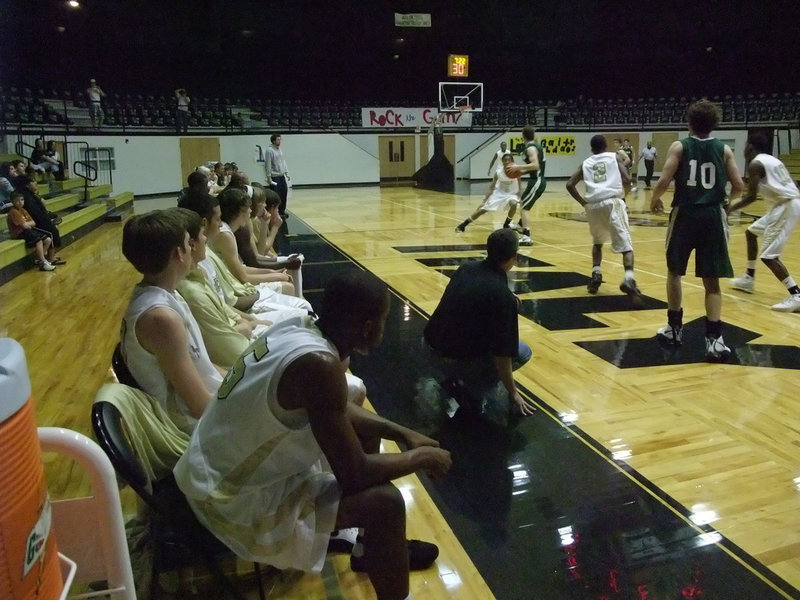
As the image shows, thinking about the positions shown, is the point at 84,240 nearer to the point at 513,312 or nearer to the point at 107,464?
the point at 513,312

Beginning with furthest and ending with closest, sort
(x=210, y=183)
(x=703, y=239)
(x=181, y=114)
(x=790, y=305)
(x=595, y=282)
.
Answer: (x=181, y=114), (x=210, y=183), (x=595, y=282), (x=790, y=305), (x=703, y=239)

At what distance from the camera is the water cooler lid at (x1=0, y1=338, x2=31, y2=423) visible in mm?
1010

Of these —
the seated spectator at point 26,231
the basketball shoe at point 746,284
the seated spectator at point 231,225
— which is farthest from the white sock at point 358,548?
the seated spectator at point 26,231

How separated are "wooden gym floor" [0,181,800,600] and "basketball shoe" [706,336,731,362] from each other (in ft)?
0.29

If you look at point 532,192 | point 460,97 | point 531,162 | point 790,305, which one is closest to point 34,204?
point 531,162

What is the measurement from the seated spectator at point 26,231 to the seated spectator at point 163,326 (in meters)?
6.91

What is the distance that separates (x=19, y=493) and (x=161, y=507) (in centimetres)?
70

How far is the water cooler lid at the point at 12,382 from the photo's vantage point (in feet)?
3.31

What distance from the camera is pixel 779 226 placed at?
612 centimetres

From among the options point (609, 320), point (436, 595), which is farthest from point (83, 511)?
point (609, 320)

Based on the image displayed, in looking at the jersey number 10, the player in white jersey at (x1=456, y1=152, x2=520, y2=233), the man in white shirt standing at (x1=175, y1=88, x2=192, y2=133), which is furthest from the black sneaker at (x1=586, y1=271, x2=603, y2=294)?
the man in white shirt standing at (x1=175, y1=88, x2=192, y2=133)

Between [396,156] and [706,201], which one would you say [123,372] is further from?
[396,156]

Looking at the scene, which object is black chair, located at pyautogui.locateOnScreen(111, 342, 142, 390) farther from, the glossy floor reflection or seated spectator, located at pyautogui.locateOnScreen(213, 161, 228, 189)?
seated spectator, located at pyautogui.locateOnScreen(213, 161, 228, 189)

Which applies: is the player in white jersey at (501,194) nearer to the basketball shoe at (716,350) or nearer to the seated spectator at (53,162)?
the basketball shoe at (716,350)
